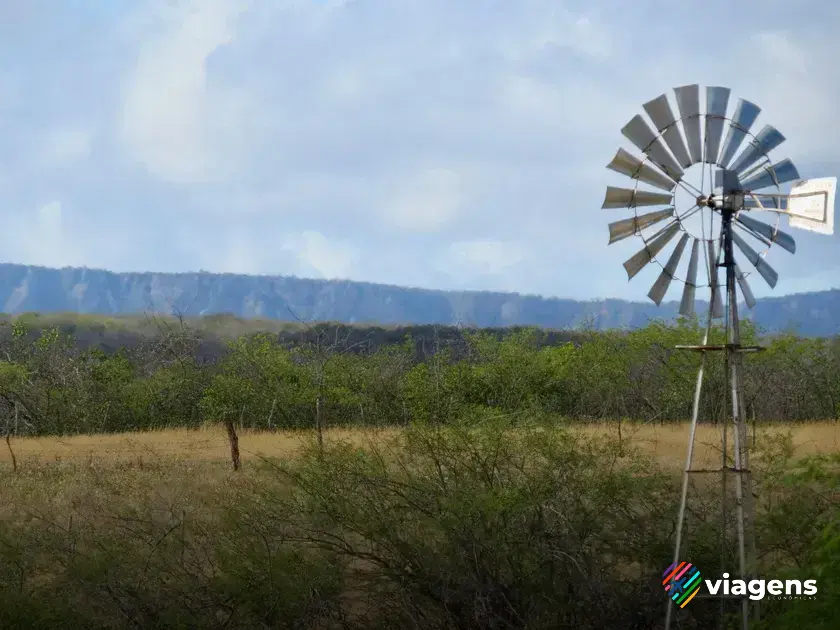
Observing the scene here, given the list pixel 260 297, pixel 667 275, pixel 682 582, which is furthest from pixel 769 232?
pixel 260 297

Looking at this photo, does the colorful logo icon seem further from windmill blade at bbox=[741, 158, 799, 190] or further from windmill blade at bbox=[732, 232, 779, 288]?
windmill blade at bbox=[741, 158, 799, 190]

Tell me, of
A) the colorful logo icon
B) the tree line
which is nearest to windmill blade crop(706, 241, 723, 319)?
the colorful logo icon

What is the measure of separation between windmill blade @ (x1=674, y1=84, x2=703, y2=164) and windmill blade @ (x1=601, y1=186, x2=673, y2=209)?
0.31 meters

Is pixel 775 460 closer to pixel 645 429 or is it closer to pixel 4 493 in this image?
pixel 4 493

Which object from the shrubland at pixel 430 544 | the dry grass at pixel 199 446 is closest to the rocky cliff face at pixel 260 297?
the dry grass at pixel 199 446

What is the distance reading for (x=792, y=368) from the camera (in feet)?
80.0

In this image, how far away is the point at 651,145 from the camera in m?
6.32

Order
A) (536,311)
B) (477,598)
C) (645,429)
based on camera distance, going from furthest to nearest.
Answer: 1. (536,311)
2. (645,429)
3. (477,598)

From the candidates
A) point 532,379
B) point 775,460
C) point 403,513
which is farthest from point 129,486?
point 532,379

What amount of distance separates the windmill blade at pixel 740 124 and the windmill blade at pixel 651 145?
0.34 m

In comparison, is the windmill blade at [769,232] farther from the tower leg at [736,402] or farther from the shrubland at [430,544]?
the shrubland at [430,544]

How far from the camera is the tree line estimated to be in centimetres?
2153

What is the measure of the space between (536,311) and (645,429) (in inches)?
4374

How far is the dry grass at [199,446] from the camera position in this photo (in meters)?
15.1
